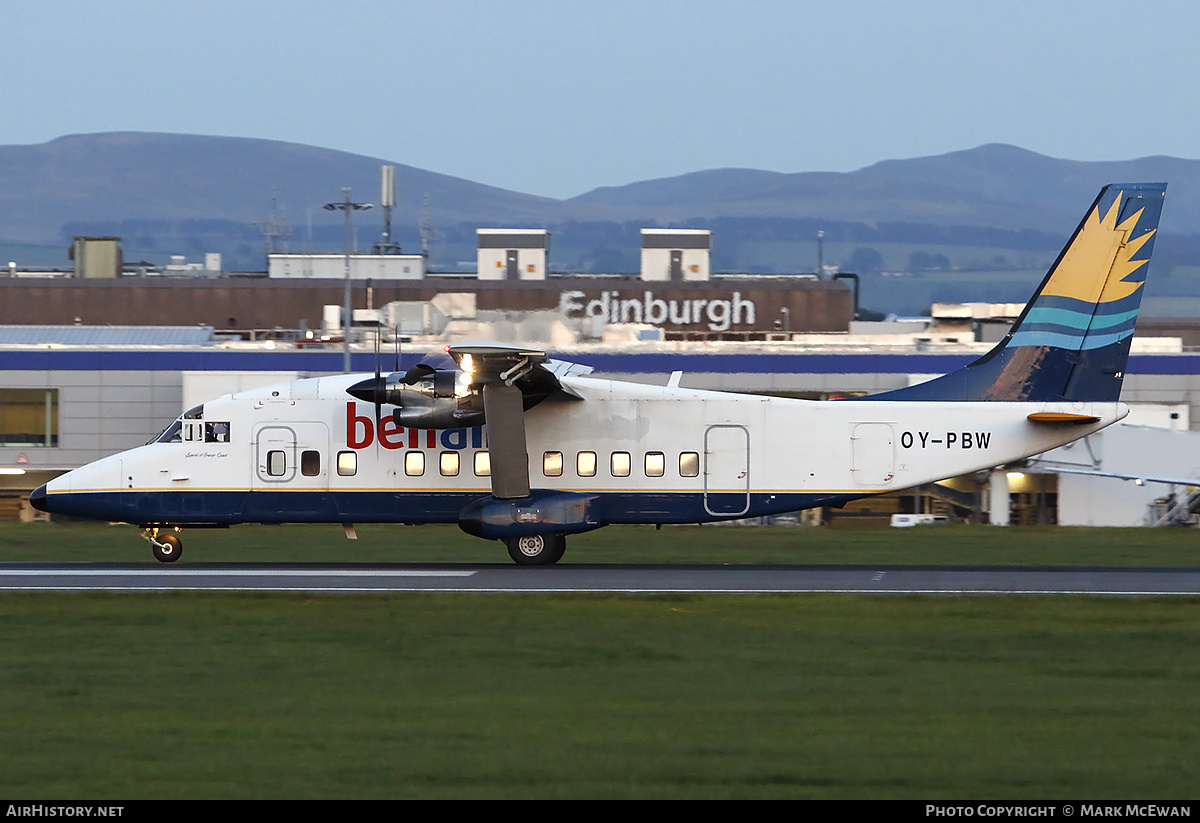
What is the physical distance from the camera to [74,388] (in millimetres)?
57719

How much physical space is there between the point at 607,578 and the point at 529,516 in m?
2.29

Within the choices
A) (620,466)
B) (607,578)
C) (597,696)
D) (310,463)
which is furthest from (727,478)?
(597,696)

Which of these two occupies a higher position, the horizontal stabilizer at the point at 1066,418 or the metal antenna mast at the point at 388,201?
the metal antenna mast at the point at 388,201

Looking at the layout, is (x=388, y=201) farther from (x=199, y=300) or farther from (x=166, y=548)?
(x=166, y=548)

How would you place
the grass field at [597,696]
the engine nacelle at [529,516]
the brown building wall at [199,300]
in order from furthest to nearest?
the brown building wall at [199,300] < the engine nacelle at [529,516] < the grass field at [597,696]

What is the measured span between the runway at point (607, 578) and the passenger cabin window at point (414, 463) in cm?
174

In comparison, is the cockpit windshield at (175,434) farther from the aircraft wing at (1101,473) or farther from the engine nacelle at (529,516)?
the aircraft wing at (1101,473)

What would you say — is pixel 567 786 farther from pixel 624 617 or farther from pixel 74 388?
pixel 74 388

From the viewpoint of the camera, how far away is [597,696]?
1554 centimetres

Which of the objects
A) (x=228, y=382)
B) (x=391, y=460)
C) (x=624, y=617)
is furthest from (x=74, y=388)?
(x=624, y=617)

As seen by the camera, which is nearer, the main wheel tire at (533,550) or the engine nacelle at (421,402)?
the engine nacelle at (421,402)

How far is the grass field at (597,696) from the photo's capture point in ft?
39.2

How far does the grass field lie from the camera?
39.2ft

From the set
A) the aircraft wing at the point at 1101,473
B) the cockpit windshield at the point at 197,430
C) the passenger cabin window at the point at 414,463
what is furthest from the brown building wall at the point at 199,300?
the passenger cabin window at the point at 414,463
